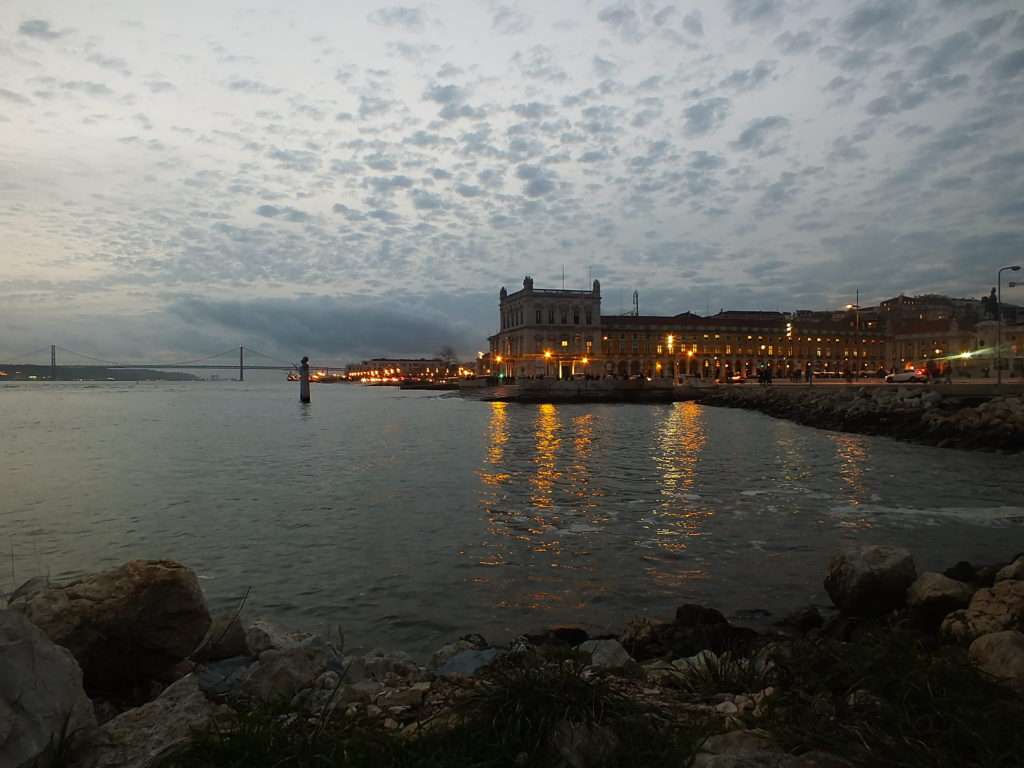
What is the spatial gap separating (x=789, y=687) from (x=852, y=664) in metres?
0.40

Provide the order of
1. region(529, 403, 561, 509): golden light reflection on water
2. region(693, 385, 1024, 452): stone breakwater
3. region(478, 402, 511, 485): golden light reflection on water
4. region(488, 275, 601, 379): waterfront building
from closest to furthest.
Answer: region(529, 403, 561, 509): golden light reflection on water < region(478, 402, 511, 485): golden light reflection on water < region(693, 385, 1024, 452): stone breakwater < region(488, 275, 601, 379): waterfront building

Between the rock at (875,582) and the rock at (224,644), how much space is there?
19.6 feet

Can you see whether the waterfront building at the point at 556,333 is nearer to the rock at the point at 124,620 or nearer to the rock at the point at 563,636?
the rock at the point at 563,636

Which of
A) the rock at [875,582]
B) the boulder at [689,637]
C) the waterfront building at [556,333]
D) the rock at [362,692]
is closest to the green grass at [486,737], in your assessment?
the rock at [362,692]

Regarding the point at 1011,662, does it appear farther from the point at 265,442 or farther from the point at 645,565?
the point at 265,442

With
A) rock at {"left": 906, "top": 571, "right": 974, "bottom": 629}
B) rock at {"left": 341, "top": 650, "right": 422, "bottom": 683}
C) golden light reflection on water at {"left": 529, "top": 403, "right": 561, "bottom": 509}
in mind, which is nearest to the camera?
rock at {"left": 341, "top": 650, "right": 422, "bottom": 683}

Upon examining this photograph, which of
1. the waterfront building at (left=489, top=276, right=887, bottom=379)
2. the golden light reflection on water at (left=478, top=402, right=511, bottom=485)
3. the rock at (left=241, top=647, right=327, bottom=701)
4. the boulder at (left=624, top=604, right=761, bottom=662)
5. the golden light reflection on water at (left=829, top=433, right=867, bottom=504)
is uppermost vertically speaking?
the waterfront building at (left=489, top=276, right=887, bottom=379)

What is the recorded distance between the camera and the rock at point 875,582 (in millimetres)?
6648

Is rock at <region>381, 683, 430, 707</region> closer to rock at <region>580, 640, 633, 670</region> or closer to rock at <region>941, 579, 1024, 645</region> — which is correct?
rock at <region>580, 640, 633, 670</region>

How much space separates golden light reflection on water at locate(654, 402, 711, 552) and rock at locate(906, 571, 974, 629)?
383 centimetres

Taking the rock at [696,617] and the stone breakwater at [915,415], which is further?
the stone breakwater at [915,415]

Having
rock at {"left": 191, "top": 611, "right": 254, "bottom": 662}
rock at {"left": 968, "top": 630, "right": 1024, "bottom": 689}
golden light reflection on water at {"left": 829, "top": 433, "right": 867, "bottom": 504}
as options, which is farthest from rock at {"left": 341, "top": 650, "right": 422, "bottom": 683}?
golden light reflection on water at {"left": 829, "top": 433, "right": 867, "bottom": 504}

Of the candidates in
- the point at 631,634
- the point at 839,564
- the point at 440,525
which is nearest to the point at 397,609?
the point at 631,634

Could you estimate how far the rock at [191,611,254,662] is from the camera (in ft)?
15.6
